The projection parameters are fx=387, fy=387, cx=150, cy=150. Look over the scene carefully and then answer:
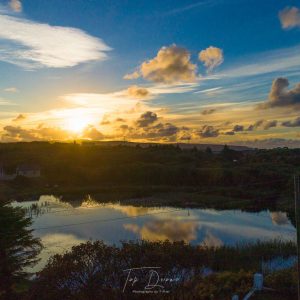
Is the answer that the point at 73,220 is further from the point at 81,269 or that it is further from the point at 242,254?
the point at 81,269

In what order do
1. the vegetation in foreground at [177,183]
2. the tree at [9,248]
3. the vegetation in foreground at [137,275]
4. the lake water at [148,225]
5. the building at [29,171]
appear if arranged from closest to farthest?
the vegetation in foreground at [137,275], the tree at [9,248], the lake water at [148,225], the vegetation in foreground at [177,183], the building at [29,171]

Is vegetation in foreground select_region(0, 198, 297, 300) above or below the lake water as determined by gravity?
above

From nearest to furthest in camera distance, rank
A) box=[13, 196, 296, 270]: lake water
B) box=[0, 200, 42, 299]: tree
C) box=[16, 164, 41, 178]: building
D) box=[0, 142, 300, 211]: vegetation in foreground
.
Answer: box=[0, 200, 42, 299]: tree
box=[13, 196, 296, 270]: lake water
box=[0, 142, 300, 211]: vegetation in foreground
box=[16, 164, 41, 178]: building

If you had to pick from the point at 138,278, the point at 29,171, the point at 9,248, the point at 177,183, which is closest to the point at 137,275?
the point at 138,278

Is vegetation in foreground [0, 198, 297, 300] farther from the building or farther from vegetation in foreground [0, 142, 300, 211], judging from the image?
the building

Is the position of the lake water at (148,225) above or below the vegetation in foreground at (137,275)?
below

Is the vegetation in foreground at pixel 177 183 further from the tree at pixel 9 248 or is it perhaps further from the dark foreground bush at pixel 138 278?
the tree at pixel 9 248

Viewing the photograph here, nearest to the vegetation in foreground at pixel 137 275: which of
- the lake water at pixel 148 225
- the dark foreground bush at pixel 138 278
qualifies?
the dark foreground bush at pixel 138 278

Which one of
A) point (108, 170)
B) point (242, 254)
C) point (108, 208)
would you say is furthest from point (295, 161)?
point (242, 254)

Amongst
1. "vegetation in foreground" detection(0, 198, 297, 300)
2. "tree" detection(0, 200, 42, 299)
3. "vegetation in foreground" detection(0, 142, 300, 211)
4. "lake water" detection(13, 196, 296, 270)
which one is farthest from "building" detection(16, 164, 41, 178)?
"vegetation in foreground" detection(0, 198, 297, 300)
